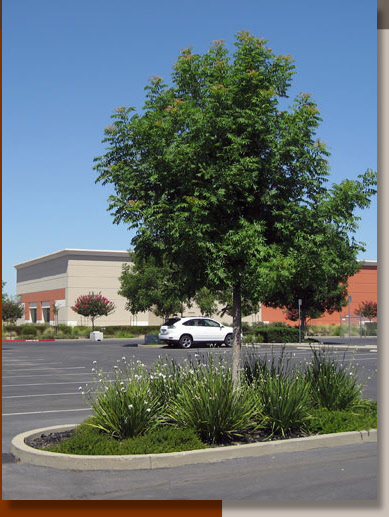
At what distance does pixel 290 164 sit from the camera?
9344 mm

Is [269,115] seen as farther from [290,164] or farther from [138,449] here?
[138,449]

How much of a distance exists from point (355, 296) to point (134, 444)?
71284mm

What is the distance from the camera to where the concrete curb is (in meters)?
7.09

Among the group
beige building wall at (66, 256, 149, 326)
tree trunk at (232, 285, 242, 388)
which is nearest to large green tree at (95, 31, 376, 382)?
tree trunk at (232, 285, 242, 388)

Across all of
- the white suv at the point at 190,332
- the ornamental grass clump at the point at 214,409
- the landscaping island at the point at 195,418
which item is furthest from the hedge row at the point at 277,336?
the ornamental grass clump at the point at 214,409

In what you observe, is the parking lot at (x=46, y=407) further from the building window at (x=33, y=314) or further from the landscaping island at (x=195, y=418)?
the building window at (x=33, y=314)

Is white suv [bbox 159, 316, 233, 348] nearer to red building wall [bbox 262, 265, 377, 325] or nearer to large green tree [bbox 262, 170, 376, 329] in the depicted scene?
large green tree [bbox 262, 170, 376, 329]

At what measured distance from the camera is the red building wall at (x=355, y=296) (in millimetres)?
74875

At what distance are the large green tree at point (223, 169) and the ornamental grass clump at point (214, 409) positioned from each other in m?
0.78

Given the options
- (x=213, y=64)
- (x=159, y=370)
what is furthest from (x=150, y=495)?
(x=213, y=64)

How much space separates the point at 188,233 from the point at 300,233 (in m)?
1.66

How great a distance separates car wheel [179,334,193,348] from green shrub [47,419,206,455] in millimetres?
25843

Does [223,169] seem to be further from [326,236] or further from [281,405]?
[281,405]

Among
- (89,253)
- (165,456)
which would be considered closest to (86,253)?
(89,253)
